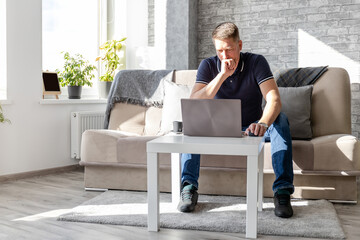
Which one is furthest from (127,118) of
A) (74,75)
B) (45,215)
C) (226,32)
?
(226,32)

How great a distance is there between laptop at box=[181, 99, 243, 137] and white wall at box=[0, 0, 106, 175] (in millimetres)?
1803

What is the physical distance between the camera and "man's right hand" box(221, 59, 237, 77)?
230cm

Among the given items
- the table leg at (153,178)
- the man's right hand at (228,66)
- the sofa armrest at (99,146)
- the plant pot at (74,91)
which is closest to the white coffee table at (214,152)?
the table leg at (153,178)

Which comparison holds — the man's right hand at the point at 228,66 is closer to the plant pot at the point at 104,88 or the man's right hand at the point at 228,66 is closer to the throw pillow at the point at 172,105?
the throw pillow at the point at 172,105

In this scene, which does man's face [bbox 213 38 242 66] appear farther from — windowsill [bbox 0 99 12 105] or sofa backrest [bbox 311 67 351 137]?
windowsill [bbox 0 99 12 105]

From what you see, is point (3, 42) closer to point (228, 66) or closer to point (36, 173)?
point (36, 173)

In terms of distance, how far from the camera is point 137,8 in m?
4.70

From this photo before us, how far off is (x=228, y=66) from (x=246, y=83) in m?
0.20

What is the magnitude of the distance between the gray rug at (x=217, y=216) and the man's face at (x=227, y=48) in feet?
2.70

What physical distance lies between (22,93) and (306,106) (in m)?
2.12

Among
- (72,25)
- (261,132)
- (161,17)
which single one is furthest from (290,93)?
(72,25)

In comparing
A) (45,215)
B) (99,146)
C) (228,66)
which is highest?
(228,66)

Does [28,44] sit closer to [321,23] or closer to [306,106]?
[306,106]

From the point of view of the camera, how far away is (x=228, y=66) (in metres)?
2.31
